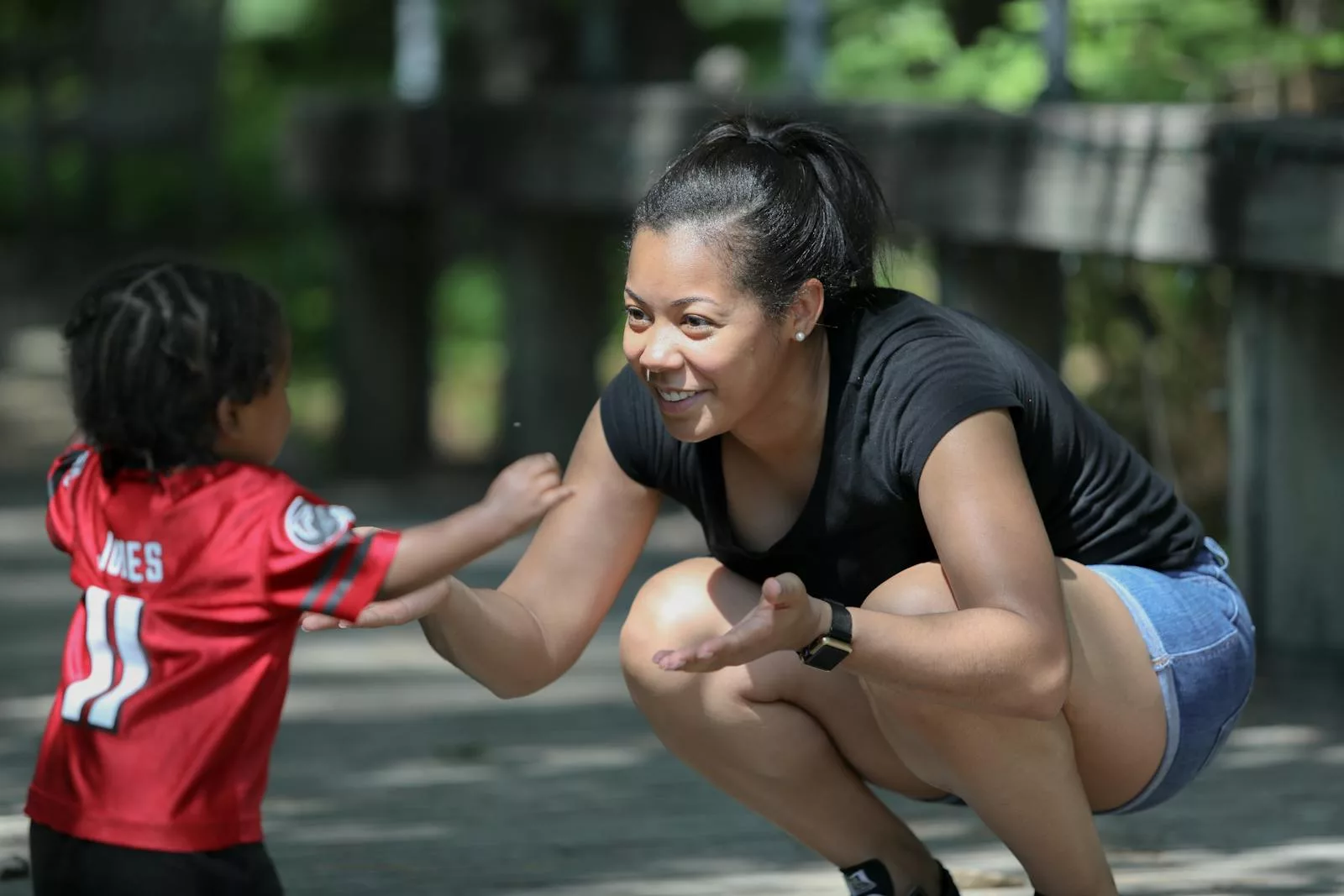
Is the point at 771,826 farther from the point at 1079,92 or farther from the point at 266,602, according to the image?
the point at 1079,92

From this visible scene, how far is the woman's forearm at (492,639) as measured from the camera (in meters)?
2.73

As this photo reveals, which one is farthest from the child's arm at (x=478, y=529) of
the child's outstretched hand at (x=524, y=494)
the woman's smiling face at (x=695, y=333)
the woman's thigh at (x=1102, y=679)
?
the woman's thigh at (x=1102, y=679)

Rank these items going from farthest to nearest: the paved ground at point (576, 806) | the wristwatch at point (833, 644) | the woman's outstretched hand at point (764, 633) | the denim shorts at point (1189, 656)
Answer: the paved ground at point (576, 806) → the denim shorts at point (1189, 656) → the wristwatch at point (833, 644) → the woman's outstretched hand at point (764, 633)

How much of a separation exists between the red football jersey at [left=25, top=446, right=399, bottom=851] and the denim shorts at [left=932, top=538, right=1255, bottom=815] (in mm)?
1006

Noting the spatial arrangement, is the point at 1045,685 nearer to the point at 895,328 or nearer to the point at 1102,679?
the point at 1102,679

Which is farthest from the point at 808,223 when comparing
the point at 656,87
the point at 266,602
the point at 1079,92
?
the point at 656,87

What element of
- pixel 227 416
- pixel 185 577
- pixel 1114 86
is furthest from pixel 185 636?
pixel 1114 86

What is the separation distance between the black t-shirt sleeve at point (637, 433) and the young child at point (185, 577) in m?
0.40

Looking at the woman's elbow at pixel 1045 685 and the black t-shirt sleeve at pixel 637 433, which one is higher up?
Answer: the black t-shirt sleeve at pixel 637 433

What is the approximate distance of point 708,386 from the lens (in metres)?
2.69

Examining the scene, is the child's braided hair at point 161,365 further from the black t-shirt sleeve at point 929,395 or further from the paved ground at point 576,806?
the paved ground at point 576,806

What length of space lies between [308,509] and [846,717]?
0.85 metres

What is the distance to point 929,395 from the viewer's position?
2658mm

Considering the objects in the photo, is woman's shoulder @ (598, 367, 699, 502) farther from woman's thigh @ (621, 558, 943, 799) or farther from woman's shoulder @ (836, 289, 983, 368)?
woman's shoulder @ (836, 289, 983, 368)
